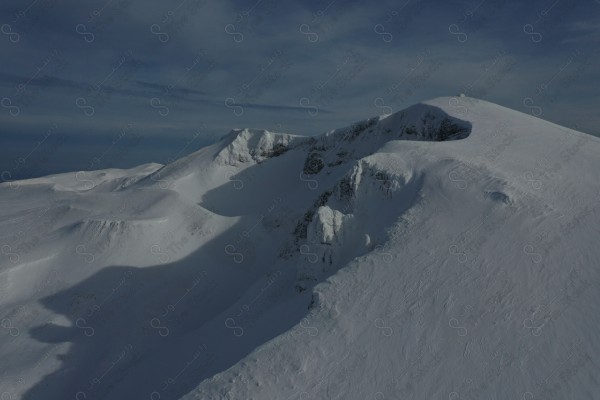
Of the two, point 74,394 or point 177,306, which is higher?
point 74,394

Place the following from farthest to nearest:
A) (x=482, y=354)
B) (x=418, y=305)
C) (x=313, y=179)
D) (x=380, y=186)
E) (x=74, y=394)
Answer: (x=313, y=179) → (x=380, y=186) → (x=74, y=394) → (x=418, y=305) → (x=482, y=354)

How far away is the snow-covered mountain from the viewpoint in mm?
13711

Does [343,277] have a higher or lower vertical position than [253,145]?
higher

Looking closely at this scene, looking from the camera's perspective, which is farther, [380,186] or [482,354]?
[380,186]

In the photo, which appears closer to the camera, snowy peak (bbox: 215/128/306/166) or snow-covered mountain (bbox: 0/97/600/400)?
snow-covered mountain (bbox: 0/97/600/400)

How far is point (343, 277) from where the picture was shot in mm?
17828

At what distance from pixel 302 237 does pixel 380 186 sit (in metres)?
9.32

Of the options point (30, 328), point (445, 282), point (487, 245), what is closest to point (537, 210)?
point (487, 245)

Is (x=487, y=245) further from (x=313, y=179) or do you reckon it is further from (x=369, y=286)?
(x=313, y=179)

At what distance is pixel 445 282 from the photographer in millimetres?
16031

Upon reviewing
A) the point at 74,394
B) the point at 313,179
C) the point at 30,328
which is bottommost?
the point at 313,179

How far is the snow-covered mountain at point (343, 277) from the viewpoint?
13711 mm

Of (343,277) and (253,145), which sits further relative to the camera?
(253,145)

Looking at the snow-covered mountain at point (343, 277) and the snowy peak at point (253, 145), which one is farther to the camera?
the snowy peak at point (253, 145)
